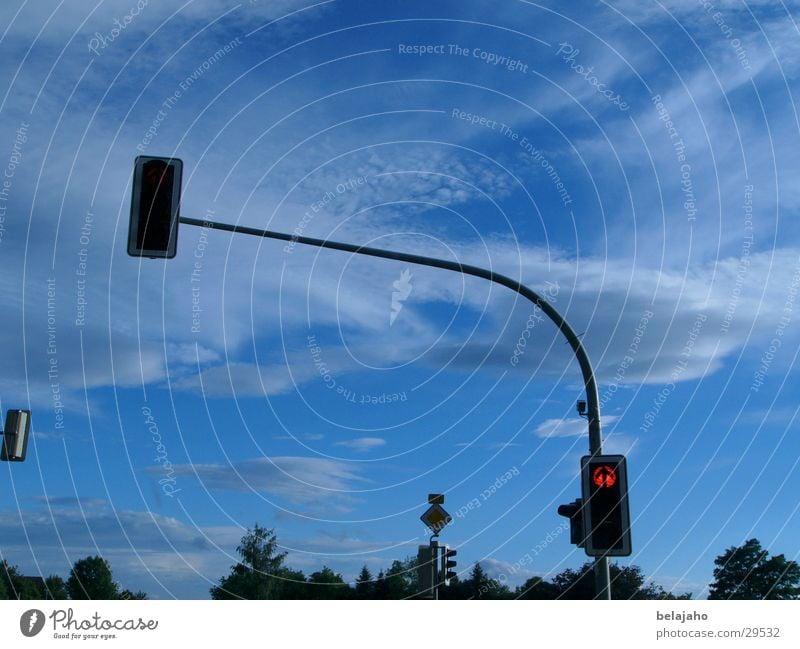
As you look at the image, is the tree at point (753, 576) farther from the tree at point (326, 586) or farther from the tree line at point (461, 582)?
the tree at point (326, 586)

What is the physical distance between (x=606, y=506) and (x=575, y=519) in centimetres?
71

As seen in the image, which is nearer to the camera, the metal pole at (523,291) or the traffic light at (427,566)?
the metal pole at (523,291)

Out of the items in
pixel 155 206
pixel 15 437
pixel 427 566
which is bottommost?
pixel 427 566

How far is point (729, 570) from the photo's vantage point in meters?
56.7

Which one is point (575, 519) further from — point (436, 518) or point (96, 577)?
point (96, 577)

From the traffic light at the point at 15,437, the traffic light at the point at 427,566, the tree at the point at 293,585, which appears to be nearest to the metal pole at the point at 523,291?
the traffic light at the point at 427,566

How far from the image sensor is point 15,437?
56.3 ft

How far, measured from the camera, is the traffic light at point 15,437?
1709 cm

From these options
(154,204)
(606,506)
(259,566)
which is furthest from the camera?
(259,566)

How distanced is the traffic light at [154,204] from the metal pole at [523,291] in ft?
2.07

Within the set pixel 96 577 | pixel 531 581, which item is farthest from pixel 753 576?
pixel 96 577
